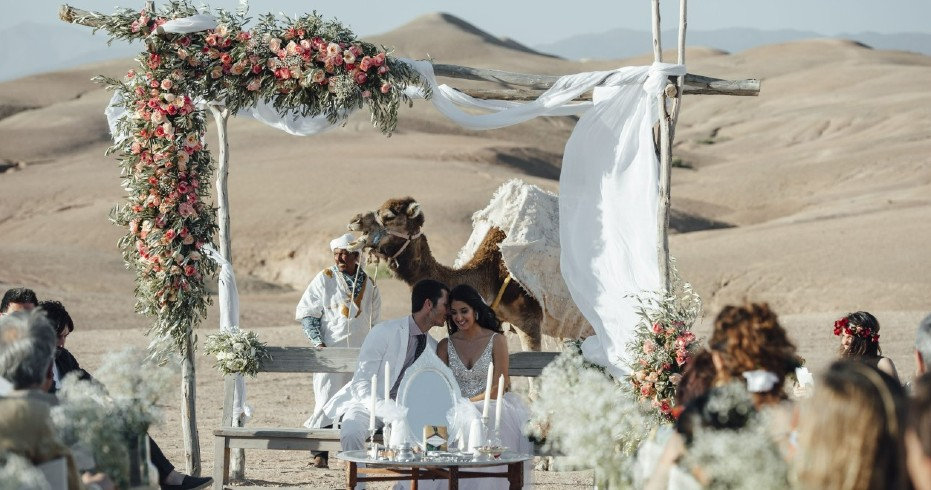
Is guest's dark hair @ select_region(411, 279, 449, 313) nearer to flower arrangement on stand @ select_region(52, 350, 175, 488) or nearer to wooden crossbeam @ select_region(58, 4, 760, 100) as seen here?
wooden crossbeam @ select_region(58, 4, 760, 100)

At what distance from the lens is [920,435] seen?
10.9 ft

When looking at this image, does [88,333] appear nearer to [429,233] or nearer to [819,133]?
[429,233]

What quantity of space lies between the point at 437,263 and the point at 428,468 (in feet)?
13.6

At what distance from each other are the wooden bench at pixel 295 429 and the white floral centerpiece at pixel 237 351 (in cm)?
9

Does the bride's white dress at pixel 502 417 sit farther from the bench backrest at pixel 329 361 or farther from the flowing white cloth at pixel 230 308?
the flowing white cloth at pixel 230 308

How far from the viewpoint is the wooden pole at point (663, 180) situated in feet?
27.8

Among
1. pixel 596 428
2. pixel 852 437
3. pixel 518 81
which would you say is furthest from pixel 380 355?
pixel 852 437

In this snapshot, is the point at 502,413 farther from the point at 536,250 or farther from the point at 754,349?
the point at 754,349

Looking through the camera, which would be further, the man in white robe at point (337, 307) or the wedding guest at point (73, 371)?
the man in white robe at point (337, 307)

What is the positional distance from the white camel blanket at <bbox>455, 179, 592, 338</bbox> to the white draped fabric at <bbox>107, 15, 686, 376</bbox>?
1.99m

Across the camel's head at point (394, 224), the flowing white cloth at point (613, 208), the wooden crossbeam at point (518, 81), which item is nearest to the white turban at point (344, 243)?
the camel's head at point (394, 224)

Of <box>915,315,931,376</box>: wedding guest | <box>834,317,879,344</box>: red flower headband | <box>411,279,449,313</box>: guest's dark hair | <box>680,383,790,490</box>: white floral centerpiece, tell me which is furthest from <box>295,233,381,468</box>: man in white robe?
<box>680,383,790,490</box>: white floral centerpiece

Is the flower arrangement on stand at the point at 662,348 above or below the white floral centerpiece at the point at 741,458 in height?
above

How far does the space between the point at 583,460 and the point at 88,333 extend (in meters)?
17.9
